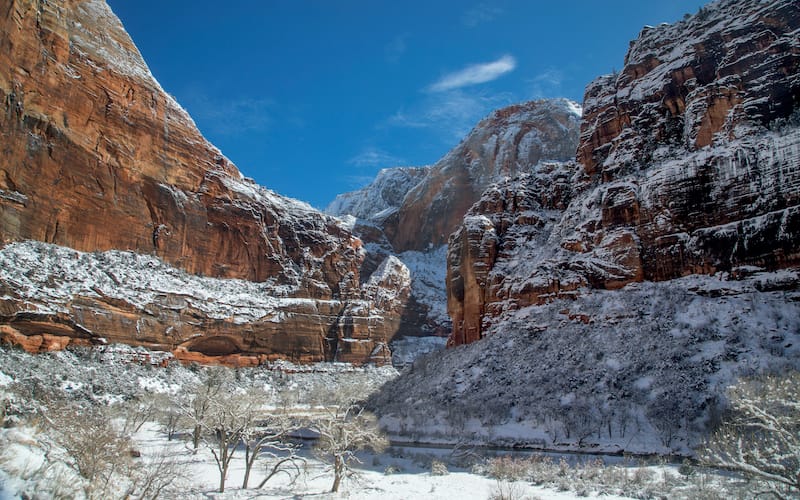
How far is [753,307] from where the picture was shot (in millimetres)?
39875

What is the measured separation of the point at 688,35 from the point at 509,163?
227 ft

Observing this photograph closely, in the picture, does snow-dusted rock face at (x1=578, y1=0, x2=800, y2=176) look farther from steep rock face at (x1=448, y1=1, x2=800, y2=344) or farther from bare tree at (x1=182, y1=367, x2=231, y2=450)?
bare tree at (x1=182, y1=367, x2=231, y2=450)

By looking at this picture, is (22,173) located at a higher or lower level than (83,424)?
higher

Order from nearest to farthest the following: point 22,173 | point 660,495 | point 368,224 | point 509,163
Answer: point 660,495 < point 22,173 < point 509,163 < point 368,224

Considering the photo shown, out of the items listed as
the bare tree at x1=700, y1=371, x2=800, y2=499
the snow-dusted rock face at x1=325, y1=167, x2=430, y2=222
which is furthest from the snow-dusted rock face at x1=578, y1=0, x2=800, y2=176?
the snow-dusted rock face at x1=325, y1=167, x2=430, y2=222

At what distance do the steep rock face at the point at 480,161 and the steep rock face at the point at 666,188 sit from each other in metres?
56.4

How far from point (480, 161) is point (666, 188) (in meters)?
87.1

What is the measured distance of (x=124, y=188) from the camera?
70812 mm

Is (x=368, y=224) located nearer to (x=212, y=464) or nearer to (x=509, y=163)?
(x=509, y=163)

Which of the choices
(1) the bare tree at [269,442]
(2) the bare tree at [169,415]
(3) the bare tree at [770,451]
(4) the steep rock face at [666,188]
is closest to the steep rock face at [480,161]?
(4) the steep rock face at [666,188]

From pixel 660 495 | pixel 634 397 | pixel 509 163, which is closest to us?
pixel 660 495

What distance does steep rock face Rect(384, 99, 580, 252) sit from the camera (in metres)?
126

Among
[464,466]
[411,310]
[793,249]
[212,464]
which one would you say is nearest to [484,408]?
[464,466]

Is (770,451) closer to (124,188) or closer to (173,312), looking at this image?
(173,312)
